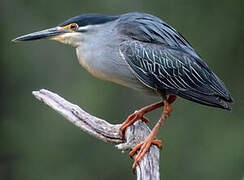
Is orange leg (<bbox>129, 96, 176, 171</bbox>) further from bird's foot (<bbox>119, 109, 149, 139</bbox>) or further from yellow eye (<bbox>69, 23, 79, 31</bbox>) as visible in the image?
yellow eye (<bbox>69, 23, 79, 31</bbox>)

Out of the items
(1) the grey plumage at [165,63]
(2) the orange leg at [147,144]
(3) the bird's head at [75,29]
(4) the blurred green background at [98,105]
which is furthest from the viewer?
(4) the blurred green background at [98,105]

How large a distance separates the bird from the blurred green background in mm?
3472

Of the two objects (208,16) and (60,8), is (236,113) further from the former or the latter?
(60,8)

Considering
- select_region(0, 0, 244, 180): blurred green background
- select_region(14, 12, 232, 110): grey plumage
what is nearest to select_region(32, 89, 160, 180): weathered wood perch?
select_region(14, 12, 232, 110): grey plumage

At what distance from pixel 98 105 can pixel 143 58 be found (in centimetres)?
417

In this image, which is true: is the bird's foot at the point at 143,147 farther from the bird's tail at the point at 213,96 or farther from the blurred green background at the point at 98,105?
the blurred green background at the point at 98,105

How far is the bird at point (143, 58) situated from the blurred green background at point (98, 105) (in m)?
3.47

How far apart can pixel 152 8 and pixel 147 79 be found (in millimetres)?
4167

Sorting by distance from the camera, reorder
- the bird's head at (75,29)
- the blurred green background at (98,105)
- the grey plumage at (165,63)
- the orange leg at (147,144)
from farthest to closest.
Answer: the blurred green background at (98,105)
the bird's head at (75,29)
the grey plumage at (165,63)
the orange leg at (147,144)

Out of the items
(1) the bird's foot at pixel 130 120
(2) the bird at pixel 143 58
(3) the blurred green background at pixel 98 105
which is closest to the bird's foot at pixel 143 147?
(2) the bird at pixel 143 58

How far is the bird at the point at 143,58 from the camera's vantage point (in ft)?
19.7

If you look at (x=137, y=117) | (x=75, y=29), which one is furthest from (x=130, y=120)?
(x=75, y=29)

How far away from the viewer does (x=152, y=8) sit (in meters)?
10.1

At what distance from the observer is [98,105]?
10125 millimetres
